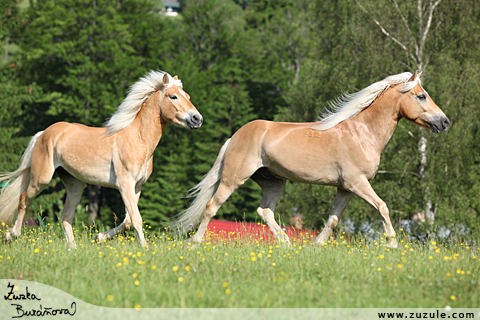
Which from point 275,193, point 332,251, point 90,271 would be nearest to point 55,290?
point 90,271

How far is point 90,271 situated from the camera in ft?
16.2

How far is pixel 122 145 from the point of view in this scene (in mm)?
6773

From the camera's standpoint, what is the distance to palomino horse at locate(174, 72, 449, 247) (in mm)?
6555

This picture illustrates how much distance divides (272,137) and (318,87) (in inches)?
559

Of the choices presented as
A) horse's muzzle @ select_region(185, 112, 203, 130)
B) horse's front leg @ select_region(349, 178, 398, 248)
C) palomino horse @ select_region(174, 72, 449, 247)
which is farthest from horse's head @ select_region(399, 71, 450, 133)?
horse's muzzle @ select_region(185, 112, 203, 130)

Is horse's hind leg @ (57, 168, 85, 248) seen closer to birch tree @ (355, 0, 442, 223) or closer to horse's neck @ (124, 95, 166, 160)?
horse's neck @ (124, 95, 166, 160)

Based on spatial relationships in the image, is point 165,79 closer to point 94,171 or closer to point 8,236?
point 94,171

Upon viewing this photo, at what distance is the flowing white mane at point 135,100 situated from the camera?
23.1 feet

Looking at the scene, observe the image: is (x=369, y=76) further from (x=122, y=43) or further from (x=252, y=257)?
(x=122, y=43)

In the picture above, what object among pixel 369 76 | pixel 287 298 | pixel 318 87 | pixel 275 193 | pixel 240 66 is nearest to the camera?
pixel 287 298

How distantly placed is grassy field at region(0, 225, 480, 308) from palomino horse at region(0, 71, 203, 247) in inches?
44.9

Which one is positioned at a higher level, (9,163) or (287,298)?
(287,298)

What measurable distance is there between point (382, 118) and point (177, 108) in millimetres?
2920

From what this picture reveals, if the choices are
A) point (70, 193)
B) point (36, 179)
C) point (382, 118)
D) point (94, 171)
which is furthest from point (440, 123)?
point (36, 179)
